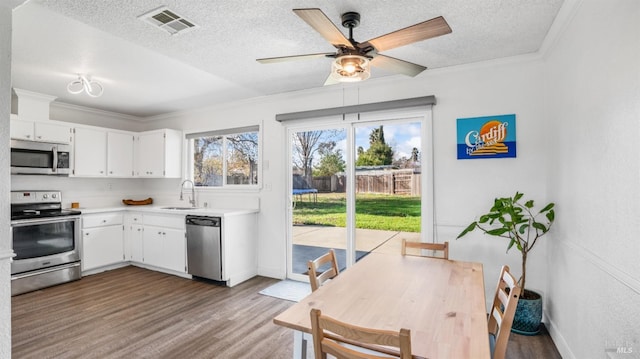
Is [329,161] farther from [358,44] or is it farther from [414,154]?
[358,44]

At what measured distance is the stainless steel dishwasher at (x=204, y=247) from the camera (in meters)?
3.97

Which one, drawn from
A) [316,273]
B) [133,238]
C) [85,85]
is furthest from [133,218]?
[316,273]

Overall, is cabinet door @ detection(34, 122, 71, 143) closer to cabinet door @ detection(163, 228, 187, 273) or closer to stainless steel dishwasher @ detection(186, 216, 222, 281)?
cabinet door @ detection(163, 228, 187, 273)

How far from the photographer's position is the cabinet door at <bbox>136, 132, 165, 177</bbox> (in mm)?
5113

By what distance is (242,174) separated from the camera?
475cm

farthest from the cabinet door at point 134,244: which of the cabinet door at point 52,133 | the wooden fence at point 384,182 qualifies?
the wooden fence at point 384,182

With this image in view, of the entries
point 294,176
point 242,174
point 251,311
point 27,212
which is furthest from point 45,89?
point 251,311

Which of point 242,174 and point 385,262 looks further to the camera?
point 242,174

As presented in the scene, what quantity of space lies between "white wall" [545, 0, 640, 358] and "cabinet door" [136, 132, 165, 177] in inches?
200

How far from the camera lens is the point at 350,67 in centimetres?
208

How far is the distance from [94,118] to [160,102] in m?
1.37

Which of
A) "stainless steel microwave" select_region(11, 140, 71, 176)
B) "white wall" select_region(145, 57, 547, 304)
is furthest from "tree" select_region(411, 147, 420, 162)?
"stainless steel microwave" select_region(11, 140, 71, 176)

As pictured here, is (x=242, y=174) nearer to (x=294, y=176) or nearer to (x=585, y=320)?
(x=294, y=176)

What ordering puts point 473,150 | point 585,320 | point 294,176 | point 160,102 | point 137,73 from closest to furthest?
point 585,320 < point 473,150 < point 137,73 < point 294,176 < point 160,102
